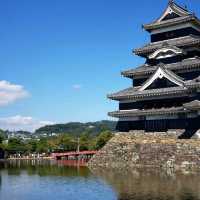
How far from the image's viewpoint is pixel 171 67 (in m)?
45.2

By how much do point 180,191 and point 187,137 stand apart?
16.1 metres

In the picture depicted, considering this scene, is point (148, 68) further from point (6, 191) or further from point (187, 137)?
point (6, 191)

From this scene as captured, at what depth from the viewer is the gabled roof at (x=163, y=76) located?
143 ft

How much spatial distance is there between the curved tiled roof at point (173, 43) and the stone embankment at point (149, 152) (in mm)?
8481

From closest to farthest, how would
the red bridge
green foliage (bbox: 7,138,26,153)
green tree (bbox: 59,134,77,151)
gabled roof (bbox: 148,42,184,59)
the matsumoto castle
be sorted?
the matsumoto castle, gabled roof (bbox: 148,42,184,59), the red bridge, green tree (bbox: 59,134,77,151), green foliage (bbox: 7,138,26,153)

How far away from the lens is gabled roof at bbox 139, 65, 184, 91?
43.6m

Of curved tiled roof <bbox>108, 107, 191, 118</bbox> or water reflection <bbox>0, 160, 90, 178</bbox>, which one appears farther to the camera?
curved tiled roof <bbox>108, 107, 191, 118</bbox>

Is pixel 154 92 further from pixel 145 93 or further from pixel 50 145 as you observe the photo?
pixel 50 145

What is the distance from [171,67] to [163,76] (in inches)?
48.5

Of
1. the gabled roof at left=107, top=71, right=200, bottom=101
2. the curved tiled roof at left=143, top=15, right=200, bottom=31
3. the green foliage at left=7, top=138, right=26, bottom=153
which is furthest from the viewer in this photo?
the green foliage at left=7, top=138, right=26, bottom=153

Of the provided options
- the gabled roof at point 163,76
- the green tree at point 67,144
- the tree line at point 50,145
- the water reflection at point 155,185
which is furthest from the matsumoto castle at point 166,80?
the green tree at point 67,144

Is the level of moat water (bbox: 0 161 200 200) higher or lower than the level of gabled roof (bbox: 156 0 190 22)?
lower

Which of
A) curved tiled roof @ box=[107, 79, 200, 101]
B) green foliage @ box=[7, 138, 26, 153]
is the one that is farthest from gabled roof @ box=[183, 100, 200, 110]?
green foliage @ box=[7, 138, 26, 153]

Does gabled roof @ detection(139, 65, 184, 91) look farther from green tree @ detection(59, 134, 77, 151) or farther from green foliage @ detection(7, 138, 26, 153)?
green foliage @ detection(7, 138, 26, 153)
